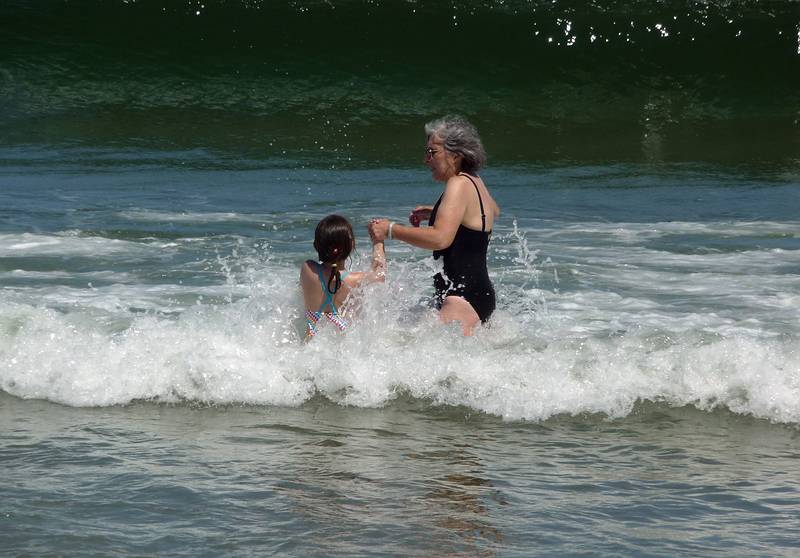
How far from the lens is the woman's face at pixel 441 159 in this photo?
6.34m

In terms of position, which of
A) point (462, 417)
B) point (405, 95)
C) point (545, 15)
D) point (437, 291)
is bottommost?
point (462, 417)

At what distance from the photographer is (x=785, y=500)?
4953 mm

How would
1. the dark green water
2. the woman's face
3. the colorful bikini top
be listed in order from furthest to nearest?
the dark green water, the colorful bikini top, the woman's face

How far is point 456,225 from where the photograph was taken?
6.32 meters

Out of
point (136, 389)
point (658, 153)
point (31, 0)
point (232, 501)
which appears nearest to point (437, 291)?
point (136, 389)

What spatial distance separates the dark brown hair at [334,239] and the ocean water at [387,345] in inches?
12.2

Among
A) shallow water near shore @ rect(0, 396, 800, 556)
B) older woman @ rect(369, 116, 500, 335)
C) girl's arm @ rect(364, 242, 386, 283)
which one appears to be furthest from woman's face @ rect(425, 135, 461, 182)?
shallow water near shore @ rect(0, 396, 800, 556)

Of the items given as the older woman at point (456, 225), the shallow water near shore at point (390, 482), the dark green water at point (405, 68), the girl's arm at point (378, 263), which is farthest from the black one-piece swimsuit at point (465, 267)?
the dark green water at point (405, 68)

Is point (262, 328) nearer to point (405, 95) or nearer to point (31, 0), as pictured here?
point (405, 95)

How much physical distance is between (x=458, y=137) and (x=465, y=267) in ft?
2.27

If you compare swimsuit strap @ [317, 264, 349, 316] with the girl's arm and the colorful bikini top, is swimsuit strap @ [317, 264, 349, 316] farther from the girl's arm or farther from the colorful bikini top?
the girl's arm

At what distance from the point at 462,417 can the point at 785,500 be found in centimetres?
187

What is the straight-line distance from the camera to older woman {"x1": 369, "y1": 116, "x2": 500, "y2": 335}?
6.29m

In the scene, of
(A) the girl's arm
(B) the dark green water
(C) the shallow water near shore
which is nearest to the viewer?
(C) the shallow water near shore
